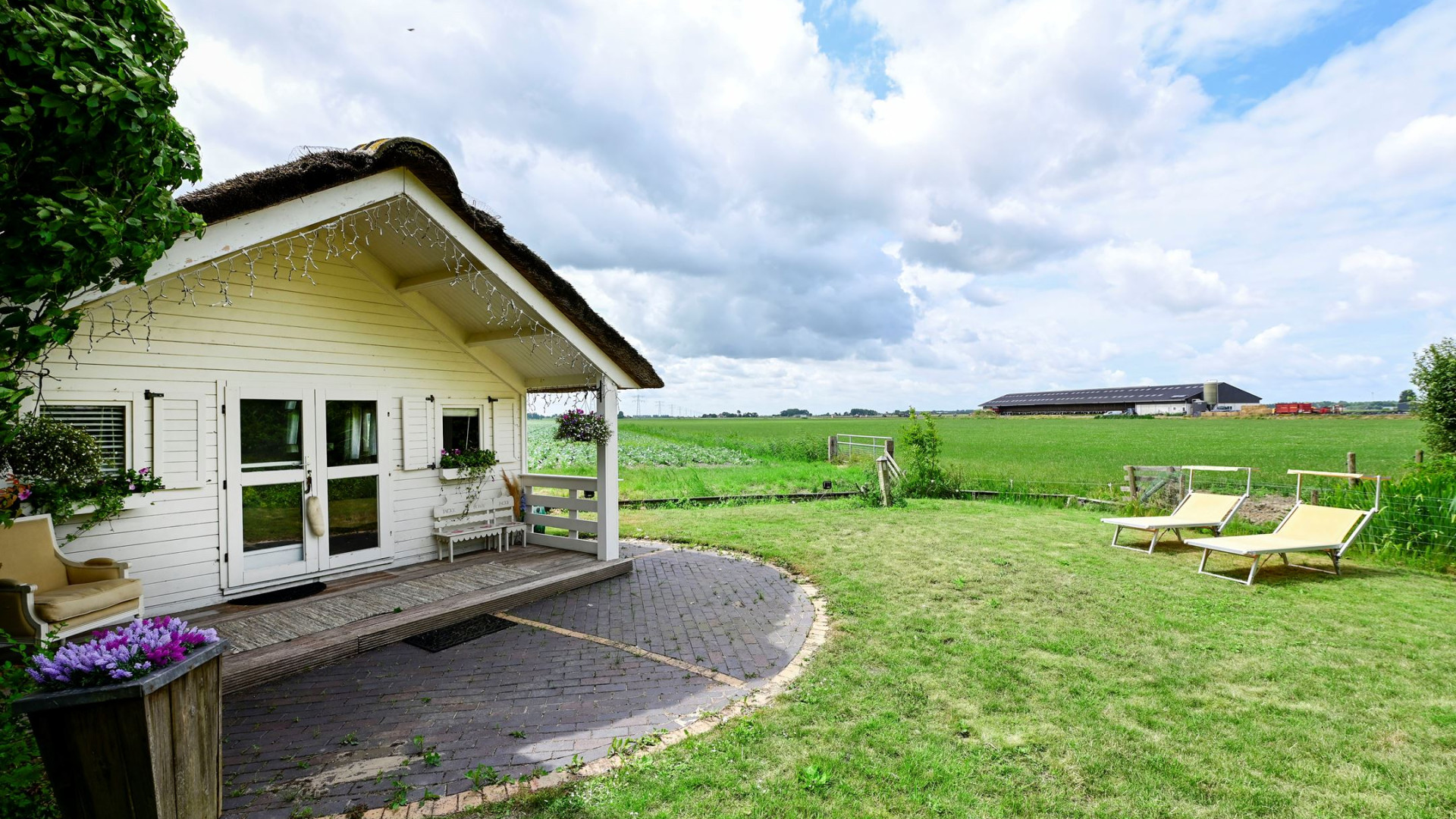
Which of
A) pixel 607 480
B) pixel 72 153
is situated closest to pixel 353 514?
pixel 607 480

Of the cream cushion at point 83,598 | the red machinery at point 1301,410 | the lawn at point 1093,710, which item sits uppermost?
the red machinery at point 1301,410

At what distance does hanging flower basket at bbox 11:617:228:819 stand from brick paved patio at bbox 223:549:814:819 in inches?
23.6

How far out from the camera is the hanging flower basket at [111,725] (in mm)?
2520

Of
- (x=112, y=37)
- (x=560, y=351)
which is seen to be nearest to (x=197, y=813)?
(x=112, y=37)

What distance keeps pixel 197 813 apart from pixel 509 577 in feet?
13.2

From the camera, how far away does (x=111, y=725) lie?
2545 mm

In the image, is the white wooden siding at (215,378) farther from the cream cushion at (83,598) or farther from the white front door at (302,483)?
the cream cushion at (83,598)

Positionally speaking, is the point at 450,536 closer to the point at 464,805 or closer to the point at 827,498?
the point at 464,805

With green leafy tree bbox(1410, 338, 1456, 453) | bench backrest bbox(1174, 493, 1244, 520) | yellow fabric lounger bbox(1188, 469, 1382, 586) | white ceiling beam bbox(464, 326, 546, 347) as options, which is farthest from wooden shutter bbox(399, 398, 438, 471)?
green leafy tree bbox(1410, 338, 1456, 453)

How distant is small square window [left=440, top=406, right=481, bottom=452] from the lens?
7965 mm

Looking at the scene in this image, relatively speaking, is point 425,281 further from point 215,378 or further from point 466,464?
point 466,464

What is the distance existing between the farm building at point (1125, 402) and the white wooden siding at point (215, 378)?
89401 mm

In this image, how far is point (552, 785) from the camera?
10.7 ft

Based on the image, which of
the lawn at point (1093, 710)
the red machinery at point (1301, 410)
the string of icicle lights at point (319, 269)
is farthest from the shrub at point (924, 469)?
the red machinery at point (1301, 410)
